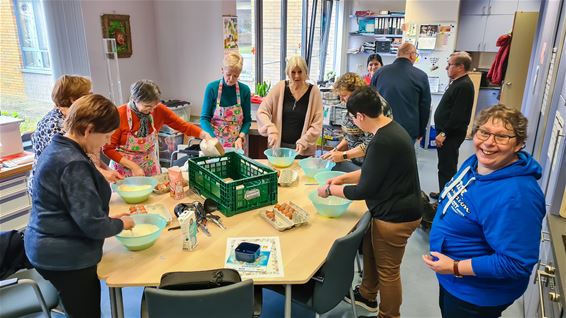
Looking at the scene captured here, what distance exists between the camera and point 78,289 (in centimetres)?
164

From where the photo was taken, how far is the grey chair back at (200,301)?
56.6 inches

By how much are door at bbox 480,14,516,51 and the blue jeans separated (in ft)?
20.8

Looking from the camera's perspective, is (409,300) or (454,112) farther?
(454,112)

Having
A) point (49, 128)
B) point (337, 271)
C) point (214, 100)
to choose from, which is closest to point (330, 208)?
point (337, 271)

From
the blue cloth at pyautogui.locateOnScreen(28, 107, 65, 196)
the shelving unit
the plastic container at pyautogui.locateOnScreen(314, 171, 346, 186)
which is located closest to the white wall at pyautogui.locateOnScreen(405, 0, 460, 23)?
the shelving unit

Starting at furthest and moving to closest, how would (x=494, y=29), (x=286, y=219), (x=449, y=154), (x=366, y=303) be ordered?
(x=494, y=29) < (x=449, y=154) < (x=366, y=303) < (x=286, y=219)

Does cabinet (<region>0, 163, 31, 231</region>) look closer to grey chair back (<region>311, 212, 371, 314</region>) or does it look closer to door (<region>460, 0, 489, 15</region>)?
grey chair back (<region>311, 212, 371, 314</region>)

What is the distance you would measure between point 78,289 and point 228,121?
183 cm

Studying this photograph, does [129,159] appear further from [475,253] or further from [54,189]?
[475,253]

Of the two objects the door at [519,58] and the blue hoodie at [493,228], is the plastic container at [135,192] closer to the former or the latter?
the blue hoodie at [493,228]

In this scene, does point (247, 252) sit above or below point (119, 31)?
below

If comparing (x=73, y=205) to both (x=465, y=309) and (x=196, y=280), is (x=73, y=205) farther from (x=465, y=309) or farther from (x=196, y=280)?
(x=465, y=309)

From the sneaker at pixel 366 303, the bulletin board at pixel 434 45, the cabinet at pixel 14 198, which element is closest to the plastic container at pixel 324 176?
the sneaker at pixel 366 303

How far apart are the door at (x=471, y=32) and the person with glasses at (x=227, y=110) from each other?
5224 millimetres
